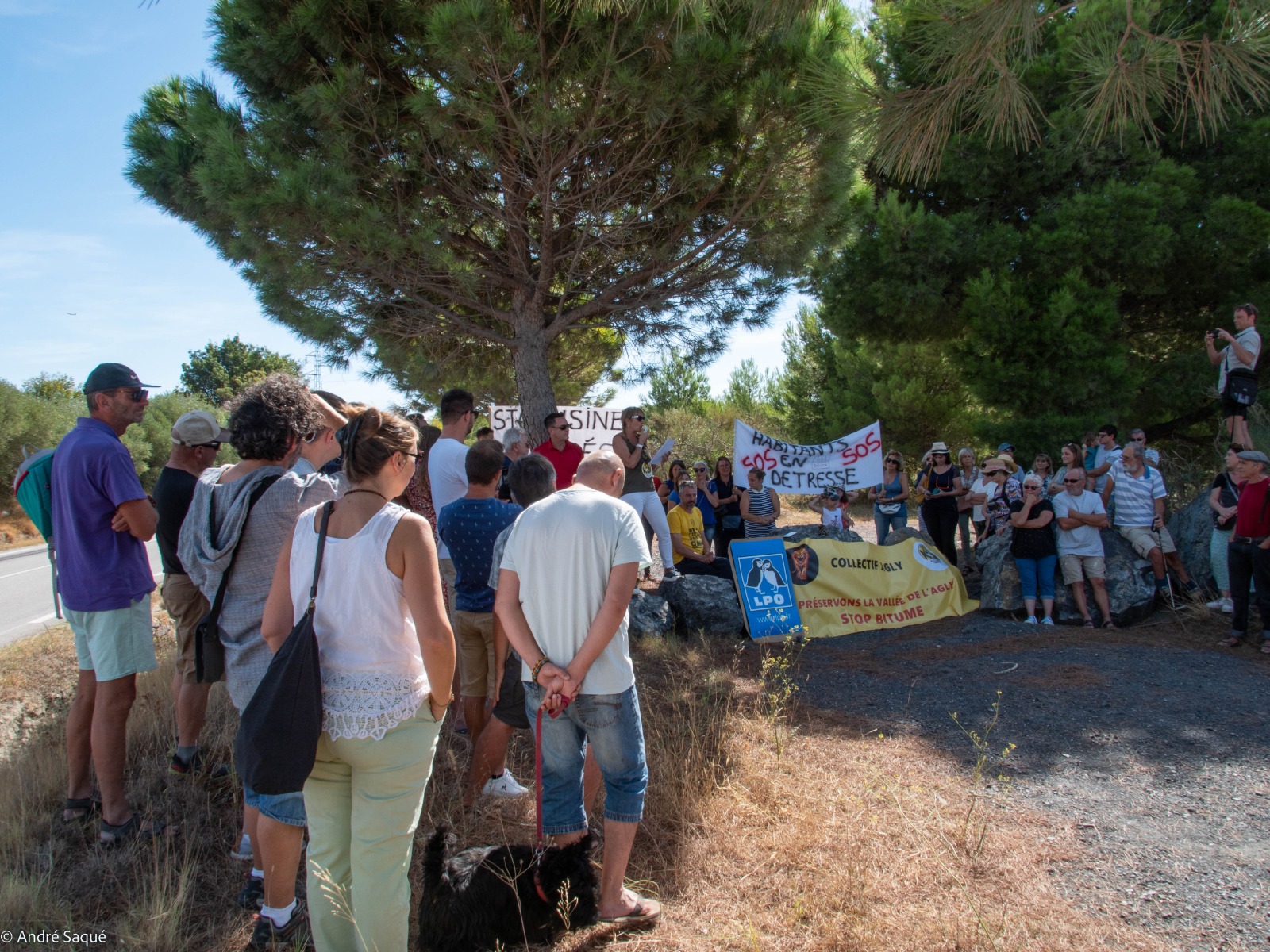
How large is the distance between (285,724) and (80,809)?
247 cm

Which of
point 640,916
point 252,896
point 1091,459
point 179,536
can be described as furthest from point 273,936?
point 1091,459

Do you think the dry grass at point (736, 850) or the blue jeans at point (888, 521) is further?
the blue jeans at point (888, 521)

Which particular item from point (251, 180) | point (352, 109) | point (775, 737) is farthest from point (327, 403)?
point (352, 109)

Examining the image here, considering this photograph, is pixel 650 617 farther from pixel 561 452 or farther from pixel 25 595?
pixel 25 595

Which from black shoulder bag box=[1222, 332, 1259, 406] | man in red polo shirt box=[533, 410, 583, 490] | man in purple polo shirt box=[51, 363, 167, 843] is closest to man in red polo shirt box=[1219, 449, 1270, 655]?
black shoulder bag box=[1222, 332, 1259, 406]

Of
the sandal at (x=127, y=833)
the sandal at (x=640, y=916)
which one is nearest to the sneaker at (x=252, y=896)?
the sandal at (x=127, y=833)

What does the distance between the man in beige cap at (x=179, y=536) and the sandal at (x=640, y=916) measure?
230 cm

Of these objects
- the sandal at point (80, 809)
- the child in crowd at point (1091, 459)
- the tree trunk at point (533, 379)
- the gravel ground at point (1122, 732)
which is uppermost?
the tree trunk at point (533, 379)

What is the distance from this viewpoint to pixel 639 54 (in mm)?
7395

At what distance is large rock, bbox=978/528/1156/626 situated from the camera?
838 centimetres

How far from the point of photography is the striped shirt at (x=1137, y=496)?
877cm

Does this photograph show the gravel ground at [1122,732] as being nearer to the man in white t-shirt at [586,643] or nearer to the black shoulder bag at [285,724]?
the man in white t-shirt at [586,643]

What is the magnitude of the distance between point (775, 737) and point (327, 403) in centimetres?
324

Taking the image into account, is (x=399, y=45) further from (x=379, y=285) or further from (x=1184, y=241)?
(x=1184, y=241)
